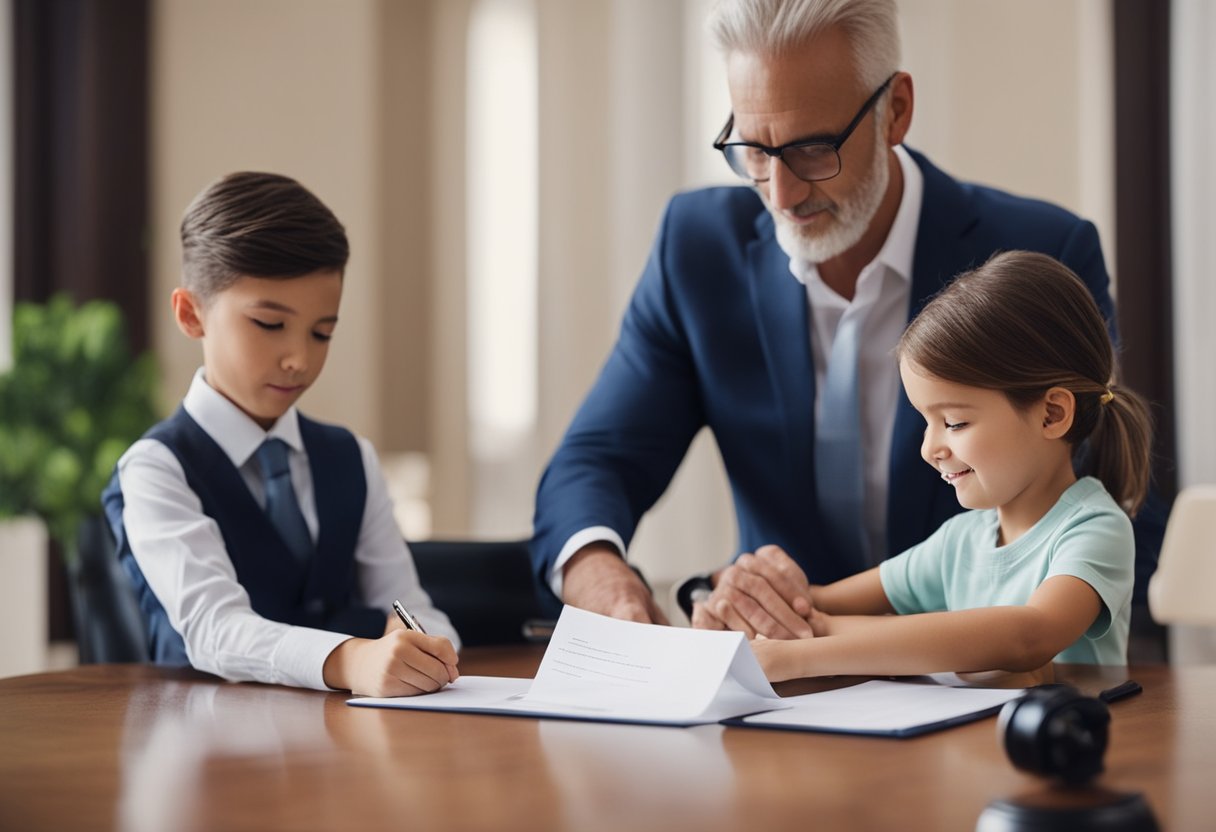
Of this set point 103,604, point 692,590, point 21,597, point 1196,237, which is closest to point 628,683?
point 692,590

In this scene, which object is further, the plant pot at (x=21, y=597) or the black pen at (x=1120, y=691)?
the plant pot at (x=21, y=597)

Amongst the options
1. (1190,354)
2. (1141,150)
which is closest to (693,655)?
(1190,354)

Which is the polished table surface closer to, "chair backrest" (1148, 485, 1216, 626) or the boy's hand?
the boy's hand

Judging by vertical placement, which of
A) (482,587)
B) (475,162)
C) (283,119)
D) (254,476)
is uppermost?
(283,119)

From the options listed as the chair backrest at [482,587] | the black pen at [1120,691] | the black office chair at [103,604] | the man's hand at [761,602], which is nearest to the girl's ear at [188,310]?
the black office chair at [103,604]

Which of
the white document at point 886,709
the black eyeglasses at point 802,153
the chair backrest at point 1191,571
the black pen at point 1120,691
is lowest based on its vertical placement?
the chair backrest at point 1191,571

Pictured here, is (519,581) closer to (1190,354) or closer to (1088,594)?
(1088,594)

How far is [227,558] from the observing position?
152cm

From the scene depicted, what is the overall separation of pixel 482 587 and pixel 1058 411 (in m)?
0.92

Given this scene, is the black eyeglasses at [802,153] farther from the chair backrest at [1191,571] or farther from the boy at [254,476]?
the chair backrest at [1191,571]

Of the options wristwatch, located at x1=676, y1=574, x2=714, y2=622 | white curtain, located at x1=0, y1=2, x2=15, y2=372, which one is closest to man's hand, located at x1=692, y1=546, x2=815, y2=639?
wristwatch, located at x1=676, y1=574, x2=714, y2=622

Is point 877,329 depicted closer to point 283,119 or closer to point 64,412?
point 64,412

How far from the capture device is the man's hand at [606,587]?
157 cm

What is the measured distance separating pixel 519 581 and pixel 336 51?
3886 millimetres
